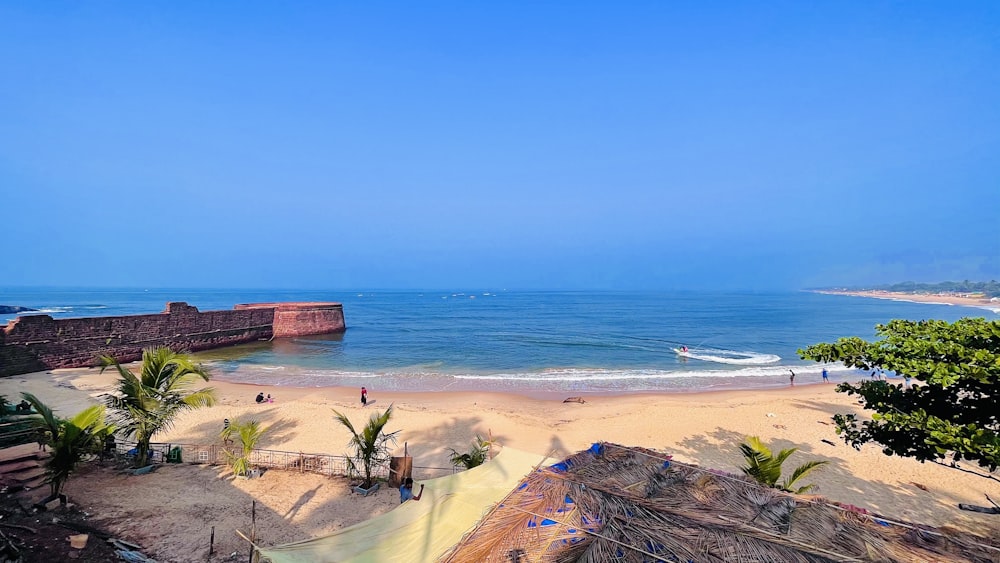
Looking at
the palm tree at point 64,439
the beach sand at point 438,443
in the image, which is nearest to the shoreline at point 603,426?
the beach sand at point 438,443

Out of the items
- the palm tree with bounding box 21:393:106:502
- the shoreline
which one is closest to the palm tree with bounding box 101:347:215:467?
the palm tree with bounding box 21:393:106:502

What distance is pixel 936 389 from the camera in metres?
6.27

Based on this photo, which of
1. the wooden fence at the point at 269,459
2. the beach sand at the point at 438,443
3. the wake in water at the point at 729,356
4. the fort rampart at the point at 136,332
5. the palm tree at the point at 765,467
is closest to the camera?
the palm tree at the point at 765,467

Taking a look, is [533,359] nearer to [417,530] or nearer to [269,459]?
[269,459]

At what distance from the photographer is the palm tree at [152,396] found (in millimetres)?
11203

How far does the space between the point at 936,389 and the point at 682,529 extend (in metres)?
4.51

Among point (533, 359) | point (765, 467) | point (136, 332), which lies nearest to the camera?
point (765, 467)

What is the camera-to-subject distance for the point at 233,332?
43.1 metres

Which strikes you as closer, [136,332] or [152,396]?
[152,396]

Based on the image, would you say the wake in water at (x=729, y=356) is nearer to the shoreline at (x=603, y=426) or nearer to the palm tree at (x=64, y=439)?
the shoreline at (x=603, y=426)

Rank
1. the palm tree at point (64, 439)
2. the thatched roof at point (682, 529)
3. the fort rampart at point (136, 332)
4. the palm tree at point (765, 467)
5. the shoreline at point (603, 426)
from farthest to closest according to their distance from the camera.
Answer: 1. the fort rampart at point (136, 332)
2. the shoreline at point (603, 426)
3. the palm tree at point (64, 439)
4. the palm tree at point (765, 467)
5. the thatched roof at point (682, 529)

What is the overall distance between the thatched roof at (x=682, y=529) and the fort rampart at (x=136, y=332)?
3671 cm

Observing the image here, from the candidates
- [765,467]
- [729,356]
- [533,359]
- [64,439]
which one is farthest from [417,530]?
[729,356]

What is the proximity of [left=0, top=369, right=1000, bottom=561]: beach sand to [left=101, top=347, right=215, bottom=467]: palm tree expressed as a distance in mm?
1208
